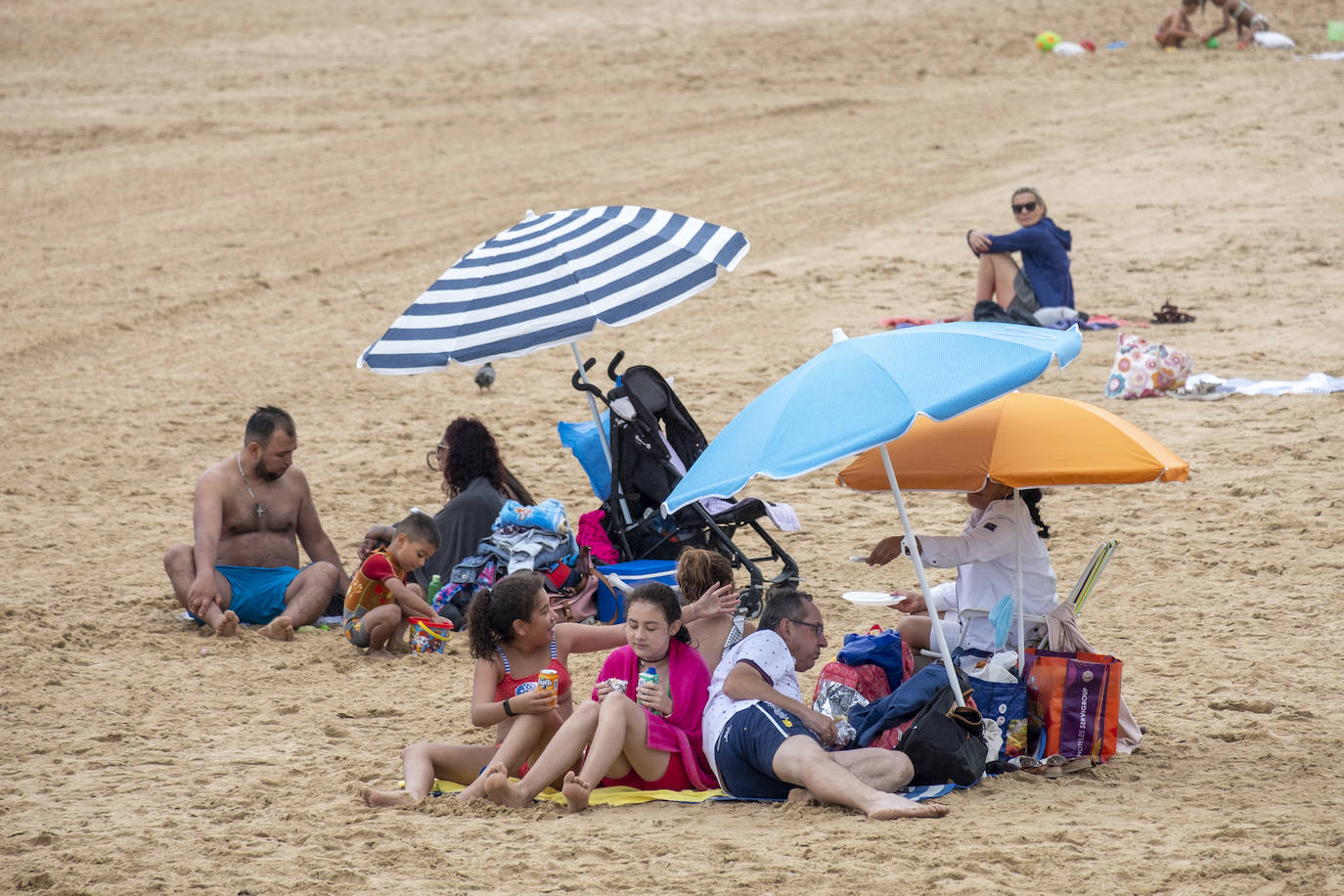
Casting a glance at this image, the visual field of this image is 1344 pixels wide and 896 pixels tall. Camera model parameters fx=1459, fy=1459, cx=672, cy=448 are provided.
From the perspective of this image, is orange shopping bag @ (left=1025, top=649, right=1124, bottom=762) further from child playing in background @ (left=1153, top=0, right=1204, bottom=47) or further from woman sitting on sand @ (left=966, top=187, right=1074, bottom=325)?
child playing in background @ (left=1153, top=0, right=1204, bottom=47)

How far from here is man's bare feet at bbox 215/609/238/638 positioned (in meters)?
7.42

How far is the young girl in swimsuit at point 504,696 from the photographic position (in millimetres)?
5516

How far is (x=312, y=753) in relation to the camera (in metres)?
6.10

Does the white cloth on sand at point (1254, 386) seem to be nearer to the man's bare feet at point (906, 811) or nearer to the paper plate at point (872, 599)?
the paper plate at point (872, 599)

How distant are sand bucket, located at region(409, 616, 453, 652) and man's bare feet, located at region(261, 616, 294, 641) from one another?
653mm

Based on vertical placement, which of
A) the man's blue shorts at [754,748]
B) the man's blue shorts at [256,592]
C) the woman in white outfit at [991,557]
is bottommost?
the man's blue shorts at [754,748]

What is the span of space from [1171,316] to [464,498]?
6.89 m

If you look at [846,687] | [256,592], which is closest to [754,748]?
[846,687]

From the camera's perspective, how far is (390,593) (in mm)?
7309

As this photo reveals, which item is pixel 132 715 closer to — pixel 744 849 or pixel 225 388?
pixel 744 849

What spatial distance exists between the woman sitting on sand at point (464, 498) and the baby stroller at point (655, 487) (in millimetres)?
632

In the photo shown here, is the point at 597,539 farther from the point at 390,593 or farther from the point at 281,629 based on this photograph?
the point at 281,629

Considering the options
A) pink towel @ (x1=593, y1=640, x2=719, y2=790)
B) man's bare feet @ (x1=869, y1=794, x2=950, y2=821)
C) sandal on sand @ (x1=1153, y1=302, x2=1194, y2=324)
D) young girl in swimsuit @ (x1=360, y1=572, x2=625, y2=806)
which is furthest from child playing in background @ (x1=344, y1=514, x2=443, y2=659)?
sandal on sand @ (x1=1153, y1=302, x2=1194, y2=324)

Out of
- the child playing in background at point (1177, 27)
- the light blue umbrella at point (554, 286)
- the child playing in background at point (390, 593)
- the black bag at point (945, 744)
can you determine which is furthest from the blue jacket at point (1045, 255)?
the child playing in background at point (1177, 27)
